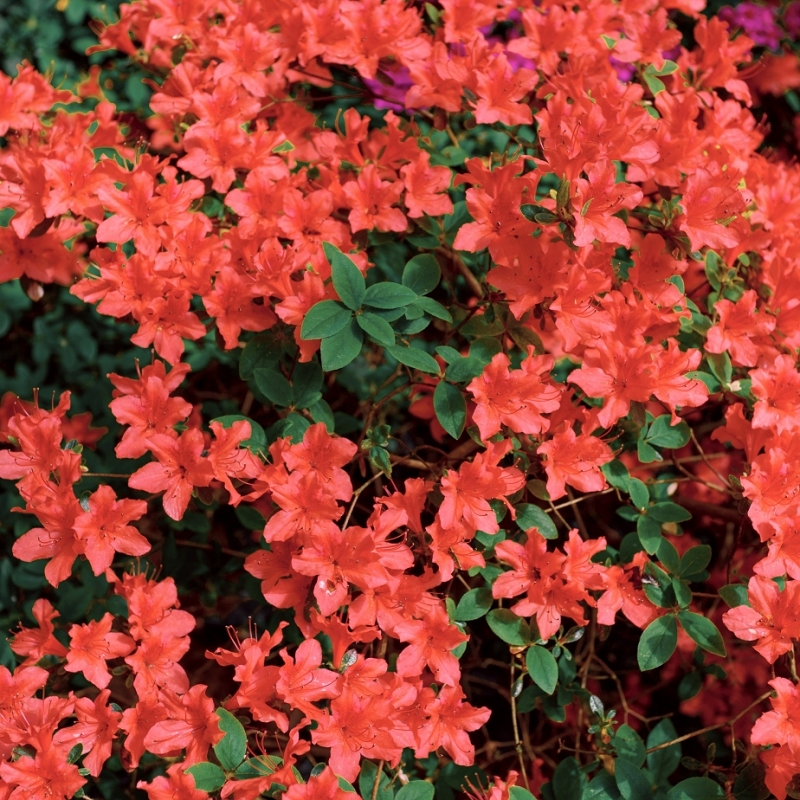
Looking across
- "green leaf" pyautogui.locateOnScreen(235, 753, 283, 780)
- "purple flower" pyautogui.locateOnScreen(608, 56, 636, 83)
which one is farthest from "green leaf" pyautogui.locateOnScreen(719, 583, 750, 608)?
"purple flower" pyautogui.locateOnScreen(608, 56, 636, 83)

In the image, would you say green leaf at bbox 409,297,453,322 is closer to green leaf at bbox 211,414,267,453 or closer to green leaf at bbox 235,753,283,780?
green leaf at bbox 211,414,267,453

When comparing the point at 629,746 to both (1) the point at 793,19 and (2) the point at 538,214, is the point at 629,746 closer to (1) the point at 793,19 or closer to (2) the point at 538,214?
(2) the point at 538,214

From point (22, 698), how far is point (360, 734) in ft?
1.69

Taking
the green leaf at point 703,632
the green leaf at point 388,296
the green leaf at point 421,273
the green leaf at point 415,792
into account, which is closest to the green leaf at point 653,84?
the green leaf at point 421,273

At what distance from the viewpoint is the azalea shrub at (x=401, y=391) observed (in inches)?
43.9

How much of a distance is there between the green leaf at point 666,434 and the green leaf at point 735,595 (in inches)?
9.5

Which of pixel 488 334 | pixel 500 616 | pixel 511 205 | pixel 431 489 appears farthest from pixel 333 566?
pixel 511 205

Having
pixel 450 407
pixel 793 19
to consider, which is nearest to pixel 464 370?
pixel 450 407

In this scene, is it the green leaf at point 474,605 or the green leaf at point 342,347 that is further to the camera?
the green leaf at point 474,605

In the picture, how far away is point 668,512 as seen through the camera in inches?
51.3

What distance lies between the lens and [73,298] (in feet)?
7.29

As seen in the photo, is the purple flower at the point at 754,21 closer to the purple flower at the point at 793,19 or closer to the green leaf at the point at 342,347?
the purple flower at the point at 793,19

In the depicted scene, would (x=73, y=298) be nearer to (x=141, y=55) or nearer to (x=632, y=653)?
(x=141, y=55)

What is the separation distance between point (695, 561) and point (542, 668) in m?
0.30
